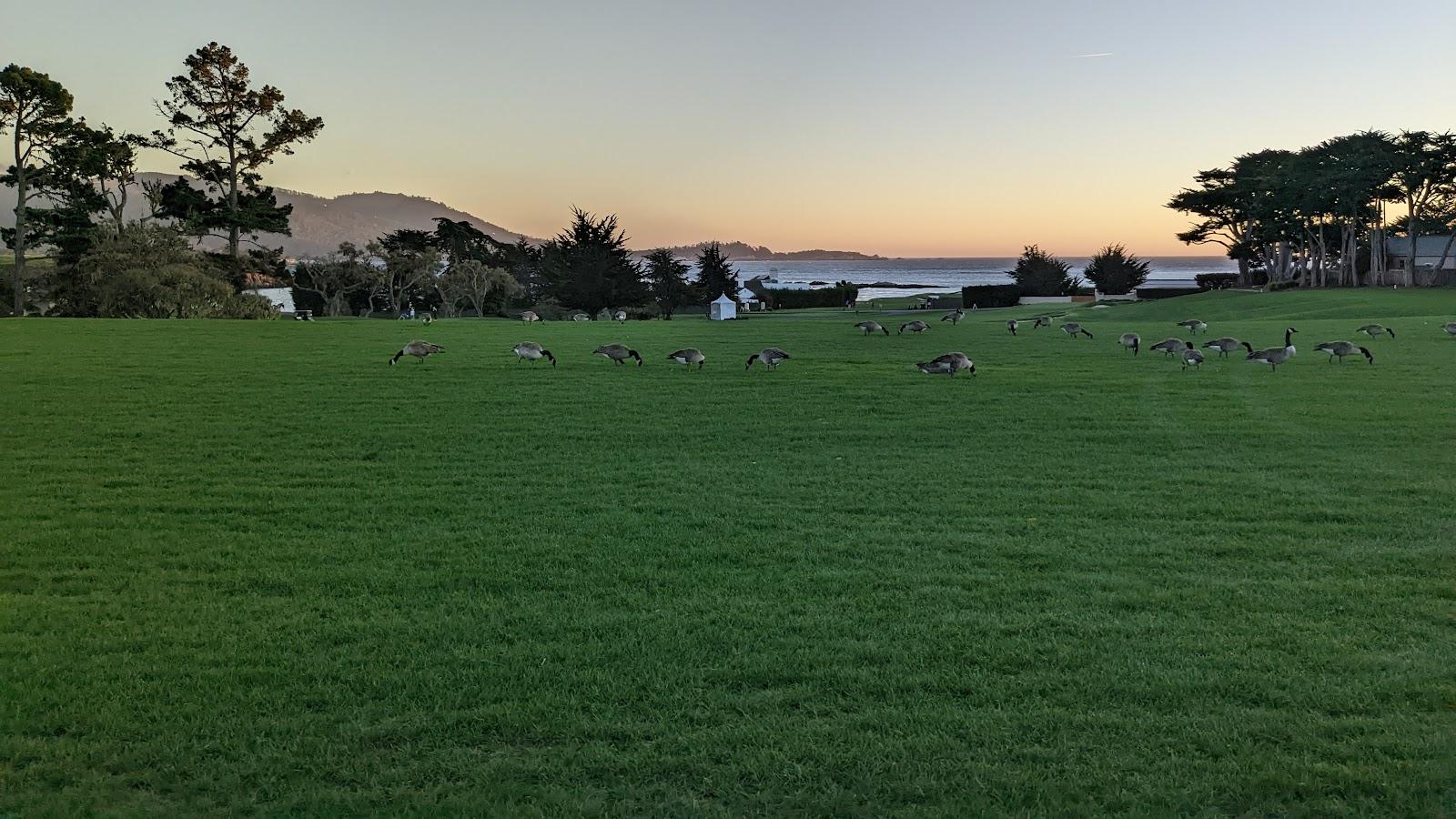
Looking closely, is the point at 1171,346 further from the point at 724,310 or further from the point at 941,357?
the point at 724,310

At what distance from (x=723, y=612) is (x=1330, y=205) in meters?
71.4

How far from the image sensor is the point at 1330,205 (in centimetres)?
6331

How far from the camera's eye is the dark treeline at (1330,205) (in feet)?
197

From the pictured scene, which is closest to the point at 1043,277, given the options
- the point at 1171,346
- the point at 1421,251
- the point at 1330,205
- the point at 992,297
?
the point at 992,297

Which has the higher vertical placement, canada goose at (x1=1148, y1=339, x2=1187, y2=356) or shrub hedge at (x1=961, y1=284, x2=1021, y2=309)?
shrub hedge at (x1=961, y1=284, x2=1021, y2=309)

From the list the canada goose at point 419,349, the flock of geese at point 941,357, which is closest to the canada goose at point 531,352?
the flock of geese at point 941,357

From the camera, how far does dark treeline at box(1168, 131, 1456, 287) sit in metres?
60.0

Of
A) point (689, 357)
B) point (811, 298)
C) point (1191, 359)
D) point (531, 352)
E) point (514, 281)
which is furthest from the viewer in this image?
point (811, 298)

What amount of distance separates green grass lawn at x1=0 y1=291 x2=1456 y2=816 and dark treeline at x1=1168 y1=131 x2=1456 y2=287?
5659 centimetres

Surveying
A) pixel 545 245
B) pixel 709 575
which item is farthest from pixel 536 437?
pixel 545 245

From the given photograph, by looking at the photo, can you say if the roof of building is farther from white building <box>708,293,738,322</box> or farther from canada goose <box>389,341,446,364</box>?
canada goose <box>389,341,446,364</box>

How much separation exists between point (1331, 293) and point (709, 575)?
57.8 metres

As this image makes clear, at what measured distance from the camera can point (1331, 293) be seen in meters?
53.3

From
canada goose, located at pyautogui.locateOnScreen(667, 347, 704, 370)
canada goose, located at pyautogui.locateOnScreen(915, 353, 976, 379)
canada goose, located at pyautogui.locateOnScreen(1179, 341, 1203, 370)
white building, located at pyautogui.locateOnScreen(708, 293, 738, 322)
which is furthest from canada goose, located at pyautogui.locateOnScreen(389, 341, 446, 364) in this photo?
white building, located at pyautogui.locateOnScreen(708, 293, 738, 322)
